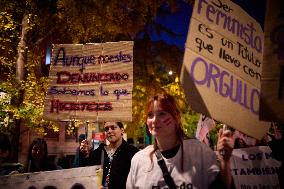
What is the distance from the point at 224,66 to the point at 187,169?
3.33 feet

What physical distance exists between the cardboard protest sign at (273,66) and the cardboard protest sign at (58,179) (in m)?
2.33

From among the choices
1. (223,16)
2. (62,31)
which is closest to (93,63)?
(223,16)

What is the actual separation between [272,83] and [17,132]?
11.0m

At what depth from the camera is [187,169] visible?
2.80 meters

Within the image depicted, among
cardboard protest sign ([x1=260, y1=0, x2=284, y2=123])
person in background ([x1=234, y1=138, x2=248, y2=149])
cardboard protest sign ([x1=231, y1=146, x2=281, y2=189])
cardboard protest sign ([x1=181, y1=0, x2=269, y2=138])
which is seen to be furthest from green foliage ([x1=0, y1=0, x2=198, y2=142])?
cardboard protest sign ([x1=260, y1=0, x2=284, y2=123])

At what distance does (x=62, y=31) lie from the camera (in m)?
14.0

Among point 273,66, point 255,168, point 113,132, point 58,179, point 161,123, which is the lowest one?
point 58,179

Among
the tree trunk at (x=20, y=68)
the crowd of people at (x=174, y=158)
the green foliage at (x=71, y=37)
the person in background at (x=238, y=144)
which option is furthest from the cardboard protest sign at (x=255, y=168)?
the tree trunk at (x=20, y=68)

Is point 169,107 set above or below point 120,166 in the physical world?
above

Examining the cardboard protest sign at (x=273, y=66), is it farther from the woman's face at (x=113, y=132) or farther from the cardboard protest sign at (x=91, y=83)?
the cardboard protest sign at (x=91, y=83)

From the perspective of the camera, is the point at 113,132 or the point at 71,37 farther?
the point at 71,37

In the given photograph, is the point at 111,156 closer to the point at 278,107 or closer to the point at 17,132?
the point at 278,107

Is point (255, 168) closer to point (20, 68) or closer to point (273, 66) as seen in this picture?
point (273, 66)

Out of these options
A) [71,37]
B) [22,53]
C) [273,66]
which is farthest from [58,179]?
[71,37]
